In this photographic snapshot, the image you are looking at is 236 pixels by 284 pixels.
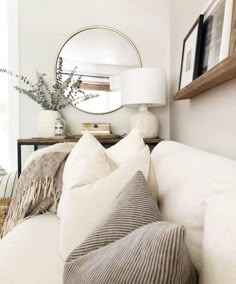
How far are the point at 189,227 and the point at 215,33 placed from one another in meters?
1.10

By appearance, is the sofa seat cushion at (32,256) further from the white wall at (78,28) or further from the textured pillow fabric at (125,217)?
the white wall at (78,28)

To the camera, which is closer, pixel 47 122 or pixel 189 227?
pixel 189 227

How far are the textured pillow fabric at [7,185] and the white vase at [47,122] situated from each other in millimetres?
607

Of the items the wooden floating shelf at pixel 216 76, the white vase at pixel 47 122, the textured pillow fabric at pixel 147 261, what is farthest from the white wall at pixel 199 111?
the white vase at pixel 47 122

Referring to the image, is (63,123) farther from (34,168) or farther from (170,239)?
(170,239)

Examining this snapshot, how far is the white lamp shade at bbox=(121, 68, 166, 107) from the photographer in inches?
90.6

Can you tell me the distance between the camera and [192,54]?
1.80m

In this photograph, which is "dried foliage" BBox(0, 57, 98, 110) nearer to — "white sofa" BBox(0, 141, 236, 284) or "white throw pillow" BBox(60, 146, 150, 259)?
"white sofa" BBox(0, 141, 236, 284)

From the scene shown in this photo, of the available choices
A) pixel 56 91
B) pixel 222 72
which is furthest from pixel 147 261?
pixel 56 91

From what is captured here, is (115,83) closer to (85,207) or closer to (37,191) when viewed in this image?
(37,191)

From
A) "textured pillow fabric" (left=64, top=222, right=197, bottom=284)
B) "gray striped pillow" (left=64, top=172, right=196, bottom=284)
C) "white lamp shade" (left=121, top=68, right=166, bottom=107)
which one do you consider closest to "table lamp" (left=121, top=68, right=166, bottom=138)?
"white lamp shade" (left=121, top=68, right=166, bottom=107)

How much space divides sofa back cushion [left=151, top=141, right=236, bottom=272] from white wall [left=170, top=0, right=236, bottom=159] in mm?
368

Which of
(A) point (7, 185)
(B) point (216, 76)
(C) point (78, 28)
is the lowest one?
(A) point (7, 185)

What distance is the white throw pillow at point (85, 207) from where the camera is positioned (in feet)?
3.07
